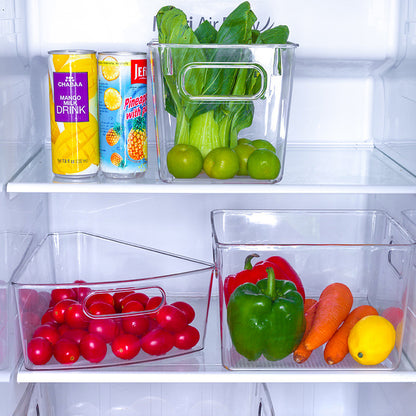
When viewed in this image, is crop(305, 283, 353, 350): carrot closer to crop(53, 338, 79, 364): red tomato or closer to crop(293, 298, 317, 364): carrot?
crop(293, 298, 317, 364): carrot

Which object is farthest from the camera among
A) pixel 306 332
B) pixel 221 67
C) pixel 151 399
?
pixel 151 399

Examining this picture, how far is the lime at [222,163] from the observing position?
119 cm

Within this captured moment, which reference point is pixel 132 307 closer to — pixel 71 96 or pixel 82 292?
pixel 82 292

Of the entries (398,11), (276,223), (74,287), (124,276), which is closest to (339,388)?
(276,223)

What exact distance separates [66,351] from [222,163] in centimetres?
47

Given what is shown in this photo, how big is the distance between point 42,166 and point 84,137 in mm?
188

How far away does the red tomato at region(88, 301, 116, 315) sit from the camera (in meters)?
1.25

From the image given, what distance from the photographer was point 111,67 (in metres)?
1.18

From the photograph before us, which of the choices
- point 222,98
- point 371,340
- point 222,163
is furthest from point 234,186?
point 371,340

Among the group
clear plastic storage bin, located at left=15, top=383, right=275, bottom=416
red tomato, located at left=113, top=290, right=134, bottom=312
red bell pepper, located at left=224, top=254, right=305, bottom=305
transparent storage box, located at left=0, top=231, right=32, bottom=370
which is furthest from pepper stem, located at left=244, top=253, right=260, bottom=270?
clear plastic storage bin, located at left=15, top=383, right=275, bottom=416

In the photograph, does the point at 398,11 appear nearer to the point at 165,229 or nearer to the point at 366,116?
the point at 366,116

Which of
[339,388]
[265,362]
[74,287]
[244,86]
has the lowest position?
[339,388]

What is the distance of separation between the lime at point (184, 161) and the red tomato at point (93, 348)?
35cm

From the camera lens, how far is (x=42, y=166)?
1.35m
